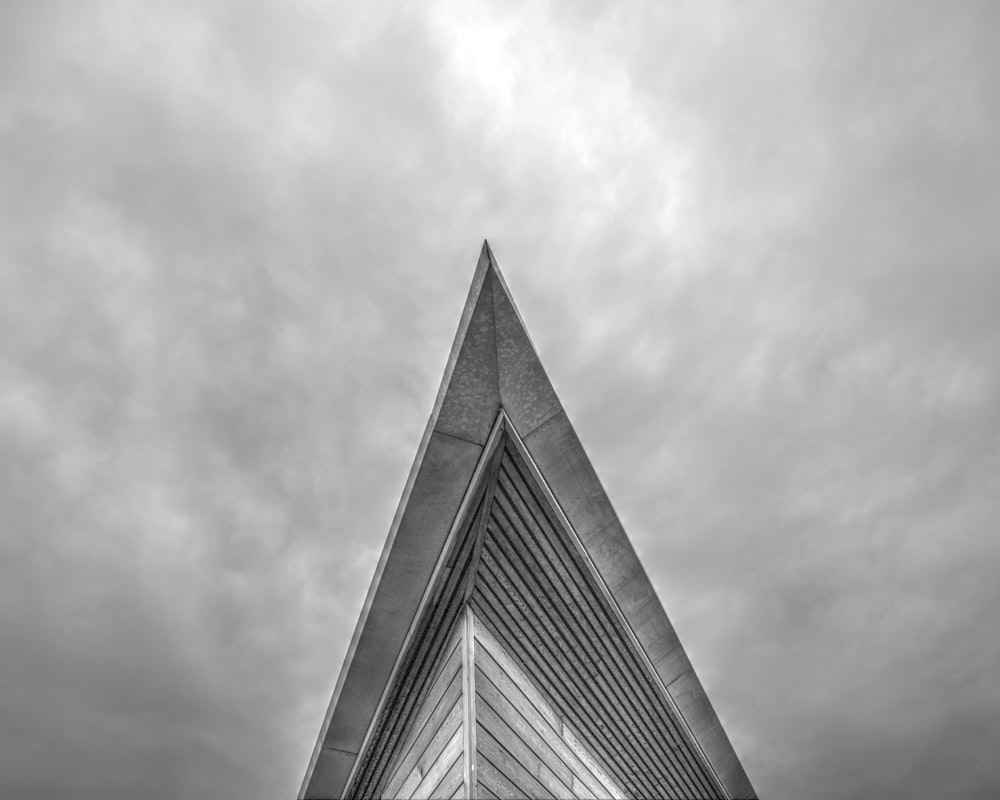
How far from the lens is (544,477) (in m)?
6.61

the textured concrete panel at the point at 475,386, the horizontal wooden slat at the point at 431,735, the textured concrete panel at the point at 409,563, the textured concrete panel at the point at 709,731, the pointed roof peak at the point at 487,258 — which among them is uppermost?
the pointed roof peak at the point at 487,258

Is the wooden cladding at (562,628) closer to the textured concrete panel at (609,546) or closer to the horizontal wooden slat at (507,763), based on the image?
the textured concrete panel at (609,546)

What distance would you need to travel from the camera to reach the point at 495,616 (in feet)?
23.1

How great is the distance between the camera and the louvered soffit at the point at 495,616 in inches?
231

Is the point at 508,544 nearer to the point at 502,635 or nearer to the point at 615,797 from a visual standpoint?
the point at 502,635

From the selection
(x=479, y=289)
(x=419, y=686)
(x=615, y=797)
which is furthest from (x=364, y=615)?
(x=615, y=797)

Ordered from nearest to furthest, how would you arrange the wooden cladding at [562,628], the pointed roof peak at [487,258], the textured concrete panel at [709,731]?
the pointed roof peak at [487,258] < the wooden cladding at [562,628] < the textured concrete panel at [709,731]

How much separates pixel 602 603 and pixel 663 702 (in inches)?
134

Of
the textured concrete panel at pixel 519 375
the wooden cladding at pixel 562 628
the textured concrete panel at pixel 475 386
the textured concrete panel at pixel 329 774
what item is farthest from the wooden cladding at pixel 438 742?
the textured concrete panel at pixel 519 375

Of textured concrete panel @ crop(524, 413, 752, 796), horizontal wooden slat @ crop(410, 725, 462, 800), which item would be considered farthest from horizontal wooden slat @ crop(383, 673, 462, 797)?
textured concrete panel @ crop(524, 413, 752, 796)

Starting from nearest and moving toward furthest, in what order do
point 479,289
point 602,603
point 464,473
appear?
point 479,289, point 464,473, point 602,603

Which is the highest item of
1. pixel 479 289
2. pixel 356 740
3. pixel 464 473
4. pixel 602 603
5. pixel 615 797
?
pixel 479 289

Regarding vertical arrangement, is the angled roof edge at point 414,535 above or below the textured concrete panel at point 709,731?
above

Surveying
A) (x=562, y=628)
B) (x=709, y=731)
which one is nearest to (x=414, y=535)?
(x=562, y=628)
